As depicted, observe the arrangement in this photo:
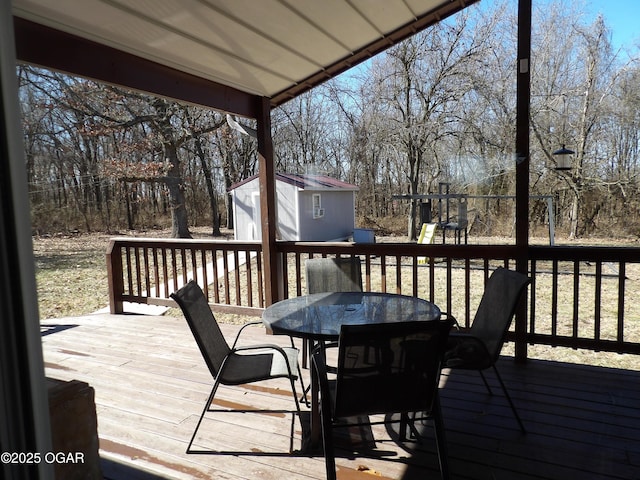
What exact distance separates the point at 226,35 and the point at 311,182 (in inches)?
457

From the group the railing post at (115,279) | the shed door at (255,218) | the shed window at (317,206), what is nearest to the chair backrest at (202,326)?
the railing post at (115,279)

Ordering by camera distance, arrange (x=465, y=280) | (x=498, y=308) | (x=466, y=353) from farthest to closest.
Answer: (x=465, y=280)
(x=498, y=308)
(x=466, y=353)

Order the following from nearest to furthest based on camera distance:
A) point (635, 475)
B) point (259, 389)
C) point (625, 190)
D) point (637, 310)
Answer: point (635, 475) < point (259, 389) < point (637, 310) < point (625, 190)

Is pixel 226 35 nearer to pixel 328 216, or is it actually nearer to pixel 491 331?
pixel 491 331

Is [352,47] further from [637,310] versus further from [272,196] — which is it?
[637,310]

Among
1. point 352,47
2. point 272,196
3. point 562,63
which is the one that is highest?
point 562,63

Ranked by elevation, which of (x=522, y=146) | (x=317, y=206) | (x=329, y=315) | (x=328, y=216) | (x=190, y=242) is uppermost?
(x=522, y=146)

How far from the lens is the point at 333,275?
11.7 ft

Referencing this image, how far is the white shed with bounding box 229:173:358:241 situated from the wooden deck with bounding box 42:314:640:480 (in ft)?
34.5

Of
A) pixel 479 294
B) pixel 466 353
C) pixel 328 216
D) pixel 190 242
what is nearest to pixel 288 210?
pixel 328 216

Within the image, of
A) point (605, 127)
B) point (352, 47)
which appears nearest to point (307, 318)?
point (352, 47)

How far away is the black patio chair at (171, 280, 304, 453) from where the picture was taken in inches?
92.1

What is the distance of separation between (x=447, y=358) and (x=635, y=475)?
3.19ft

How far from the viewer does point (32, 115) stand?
32.7 inches
